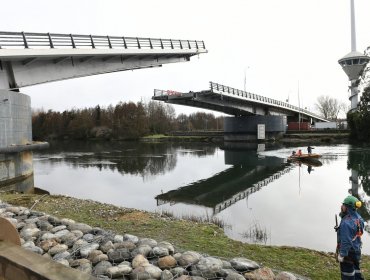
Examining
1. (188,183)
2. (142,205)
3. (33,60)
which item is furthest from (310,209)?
(33,60)

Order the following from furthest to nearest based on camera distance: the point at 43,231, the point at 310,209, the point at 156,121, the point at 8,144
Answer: the point at 156,121 < the point at 8,144 < the point at 310,209 < the point at 43,231

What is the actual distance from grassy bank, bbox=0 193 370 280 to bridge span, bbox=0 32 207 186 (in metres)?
7.71

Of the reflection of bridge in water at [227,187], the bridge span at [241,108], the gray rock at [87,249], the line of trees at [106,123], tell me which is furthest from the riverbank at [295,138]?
the gray rock at [87,249]

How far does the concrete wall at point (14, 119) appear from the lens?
63.7 feet

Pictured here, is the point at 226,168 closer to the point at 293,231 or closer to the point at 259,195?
the point at 259,195

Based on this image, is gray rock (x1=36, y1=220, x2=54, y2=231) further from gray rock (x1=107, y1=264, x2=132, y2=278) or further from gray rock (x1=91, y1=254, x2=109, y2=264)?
gray rock (x1=107, y1=264, x2=132, y2=278)

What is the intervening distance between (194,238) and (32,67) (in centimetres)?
1993

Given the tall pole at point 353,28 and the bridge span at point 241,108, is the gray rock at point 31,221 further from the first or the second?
the tall pole at point 353,28

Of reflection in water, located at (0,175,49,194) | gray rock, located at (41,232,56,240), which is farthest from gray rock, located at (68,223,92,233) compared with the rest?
reflection in water, located at (0,175,49,194)

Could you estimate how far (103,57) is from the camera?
29031 millimetres

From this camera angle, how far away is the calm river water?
42.8 feet

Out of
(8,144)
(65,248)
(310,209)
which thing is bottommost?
(310,209)

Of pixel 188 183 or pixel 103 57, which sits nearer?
pixel 188 183

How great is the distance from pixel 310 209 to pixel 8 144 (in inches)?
644
